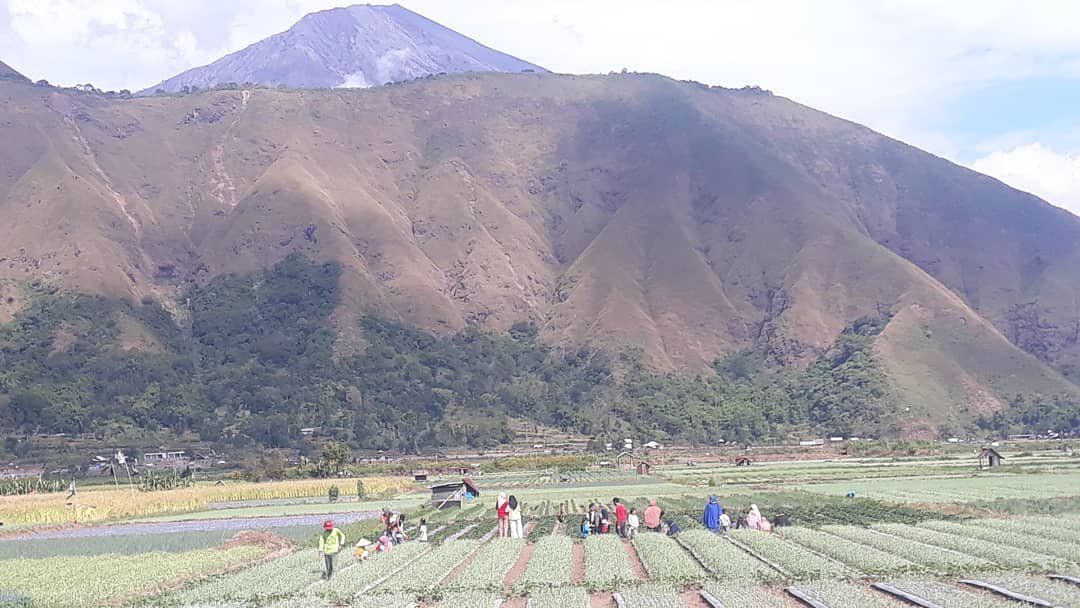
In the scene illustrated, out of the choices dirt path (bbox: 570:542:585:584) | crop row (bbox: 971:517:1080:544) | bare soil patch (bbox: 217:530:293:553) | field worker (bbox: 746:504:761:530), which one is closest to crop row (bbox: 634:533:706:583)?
dirt path (bbox: 570:542:585:584)

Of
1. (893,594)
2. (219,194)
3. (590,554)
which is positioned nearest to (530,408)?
(219,194)

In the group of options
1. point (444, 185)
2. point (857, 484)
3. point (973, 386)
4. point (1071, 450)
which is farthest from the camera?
point (444, 185)

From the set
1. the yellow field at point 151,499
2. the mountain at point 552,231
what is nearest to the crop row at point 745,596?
the yellow field at point 151,499

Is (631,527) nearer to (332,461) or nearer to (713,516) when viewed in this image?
(713,516)

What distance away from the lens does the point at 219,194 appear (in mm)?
158875

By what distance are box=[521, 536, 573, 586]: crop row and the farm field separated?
0.06 meters

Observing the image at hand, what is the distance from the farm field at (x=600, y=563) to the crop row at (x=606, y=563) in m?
0.06

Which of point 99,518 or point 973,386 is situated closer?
point 99,518

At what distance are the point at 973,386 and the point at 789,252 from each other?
42.6m

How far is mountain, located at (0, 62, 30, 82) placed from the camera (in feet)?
547

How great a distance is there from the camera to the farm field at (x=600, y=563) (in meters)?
20.0

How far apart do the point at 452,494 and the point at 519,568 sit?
79.6 ft

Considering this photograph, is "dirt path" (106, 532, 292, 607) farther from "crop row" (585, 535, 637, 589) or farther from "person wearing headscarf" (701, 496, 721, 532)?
"person wearing headscarf" (701, 496, 721, 532)

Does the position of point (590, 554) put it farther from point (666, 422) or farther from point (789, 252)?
point (789, 252)
